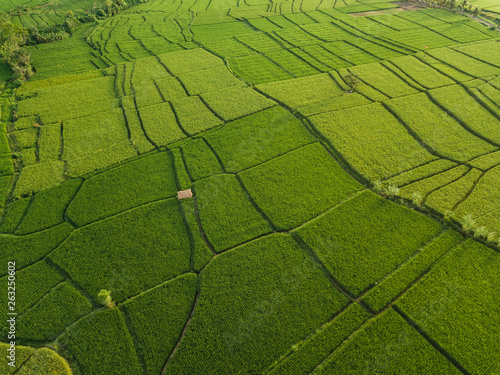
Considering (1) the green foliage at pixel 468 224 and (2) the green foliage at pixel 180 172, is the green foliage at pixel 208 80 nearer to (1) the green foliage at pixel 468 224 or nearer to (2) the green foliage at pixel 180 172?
(2) the green foliage at pixel 180 172

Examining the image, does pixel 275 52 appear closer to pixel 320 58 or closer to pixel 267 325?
pixel 320 58

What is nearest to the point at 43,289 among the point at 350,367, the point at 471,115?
the point at 350,367

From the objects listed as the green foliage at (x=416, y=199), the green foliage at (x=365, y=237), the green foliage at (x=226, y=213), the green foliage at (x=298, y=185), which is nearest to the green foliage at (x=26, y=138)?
the green foliage at (x=226, y=213)

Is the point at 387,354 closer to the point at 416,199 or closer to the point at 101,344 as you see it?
the point at 416,199

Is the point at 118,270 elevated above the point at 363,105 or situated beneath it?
situated beneath

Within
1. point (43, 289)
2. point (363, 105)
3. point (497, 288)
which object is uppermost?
point (363, 105)

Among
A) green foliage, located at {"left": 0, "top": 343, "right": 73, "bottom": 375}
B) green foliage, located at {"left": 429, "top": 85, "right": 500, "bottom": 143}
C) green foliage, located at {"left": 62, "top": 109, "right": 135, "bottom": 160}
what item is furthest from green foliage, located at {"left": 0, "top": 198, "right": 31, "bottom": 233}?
green foliage, located at {"left": 429, "top": 85, "right": 500, "bottom": 143}
